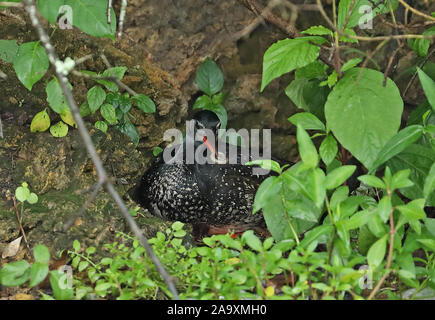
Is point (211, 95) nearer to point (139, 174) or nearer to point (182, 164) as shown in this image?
point (182, 164)

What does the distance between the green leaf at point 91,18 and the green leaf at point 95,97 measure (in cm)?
69

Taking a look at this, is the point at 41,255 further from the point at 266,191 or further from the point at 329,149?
the point at 329,149

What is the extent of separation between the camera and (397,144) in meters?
1.77

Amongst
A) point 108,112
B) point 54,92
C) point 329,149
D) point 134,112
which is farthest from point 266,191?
point 134,112

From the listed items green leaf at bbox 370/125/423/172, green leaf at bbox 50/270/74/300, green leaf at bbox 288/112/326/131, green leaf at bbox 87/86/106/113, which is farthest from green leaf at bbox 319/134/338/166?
green leaf at bbox 87/86/106/113

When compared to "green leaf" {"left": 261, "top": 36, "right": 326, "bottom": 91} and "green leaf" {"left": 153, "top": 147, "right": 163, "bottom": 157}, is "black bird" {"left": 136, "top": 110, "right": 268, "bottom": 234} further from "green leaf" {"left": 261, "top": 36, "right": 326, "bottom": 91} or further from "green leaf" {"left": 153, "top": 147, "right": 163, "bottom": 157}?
"green leaf" {"left": 261, "top": 36, "right": 326, "bottom": 91}

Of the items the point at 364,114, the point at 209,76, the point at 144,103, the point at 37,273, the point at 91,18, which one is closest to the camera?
the point at 37,273

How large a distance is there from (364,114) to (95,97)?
1380mm

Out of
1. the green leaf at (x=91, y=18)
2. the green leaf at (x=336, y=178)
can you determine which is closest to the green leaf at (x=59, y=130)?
the green leaf at (x=91, y=18)

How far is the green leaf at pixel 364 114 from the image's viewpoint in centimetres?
185

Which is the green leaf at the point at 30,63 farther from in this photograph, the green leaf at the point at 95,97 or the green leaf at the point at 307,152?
the green leaf at the point at 307,152

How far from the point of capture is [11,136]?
2.67 m
